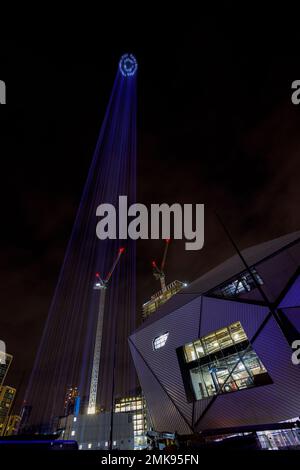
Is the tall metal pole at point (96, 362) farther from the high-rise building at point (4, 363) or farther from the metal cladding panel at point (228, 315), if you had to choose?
the high-rise building at point (4, 363)

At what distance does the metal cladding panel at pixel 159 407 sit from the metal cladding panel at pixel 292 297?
16.3m

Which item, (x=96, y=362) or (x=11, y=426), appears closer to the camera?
(x=96, y=362)

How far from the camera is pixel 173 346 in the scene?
28.0 metres

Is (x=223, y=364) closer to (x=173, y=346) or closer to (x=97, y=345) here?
(x=173, y=346)

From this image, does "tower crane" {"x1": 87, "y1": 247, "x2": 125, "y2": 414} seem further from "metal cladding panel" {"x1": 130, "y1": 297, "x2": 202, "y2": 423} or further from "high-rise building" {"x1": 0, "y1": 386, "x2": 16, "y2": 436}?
"high-rise building" {"x1": 0, "y1": 386, "x2": 16, "y2": 436}

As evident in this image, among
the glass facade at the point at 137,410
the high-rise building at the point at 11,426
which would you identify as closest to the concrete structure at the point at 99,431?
the glass facade at the point at 137,410

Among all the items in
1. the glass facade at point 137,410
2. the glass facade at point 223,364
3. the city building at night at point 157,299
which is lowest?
the glass facade at point 223,364

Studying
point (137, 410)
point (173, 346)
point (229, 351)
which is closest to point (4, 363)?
point (137, 410)

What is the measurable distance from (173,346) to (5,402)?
144203 millimetres

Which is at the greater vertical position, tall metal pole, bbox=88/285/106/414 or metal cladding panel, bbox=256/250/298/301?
tall metal pole, bbox=88/285/106/414

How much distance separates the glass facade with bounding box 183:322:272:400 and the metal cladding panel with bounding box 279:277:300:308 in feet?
18.0

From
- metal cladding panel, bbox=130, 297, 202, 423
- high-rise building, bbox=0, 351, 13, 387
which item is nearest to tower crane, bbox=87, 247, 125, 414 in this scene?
metal cladding panel, bbox=130, 297, 202, 423

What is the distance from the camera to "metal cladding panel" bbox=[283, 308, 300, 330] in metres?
19.8

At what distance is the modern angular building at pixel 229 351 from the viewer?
20.0m
